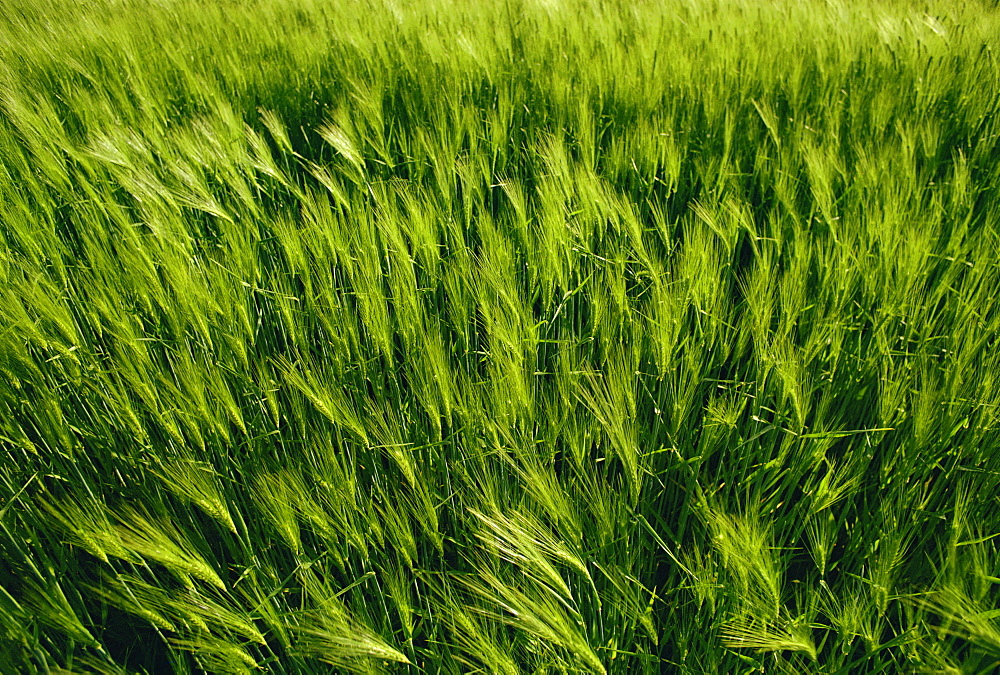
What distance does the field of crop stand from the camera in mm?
713

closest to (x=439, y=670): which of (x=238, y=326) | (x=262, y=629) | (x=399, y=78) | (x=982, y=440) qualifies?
(x=262, y=629)

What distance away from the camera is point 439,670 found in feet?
2.31

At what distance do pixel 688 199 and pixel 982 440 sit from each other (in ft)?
2.80

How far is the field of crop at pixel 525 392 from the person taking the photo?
2.34 ft

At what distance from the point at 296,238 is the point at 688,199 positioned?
97cm

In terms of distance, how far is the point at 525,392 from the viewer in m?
0.81

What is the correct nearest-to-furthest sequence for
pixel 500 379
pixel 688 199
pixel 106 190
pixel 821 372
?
pixel 500 379 → pixel 821 372 → pixel 106 190 → pixel 688 199

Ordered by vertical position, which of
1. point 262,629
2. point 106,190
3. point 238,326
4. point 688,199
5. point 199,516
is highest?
point 106,190

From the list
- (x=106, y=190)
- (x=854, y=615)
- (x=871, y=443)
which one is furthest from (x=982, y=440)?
(x=106, y=190)

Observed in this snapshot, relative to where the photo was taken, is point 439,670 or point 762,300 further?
point 762,300

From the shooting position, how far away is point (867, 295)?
1007 millimetres

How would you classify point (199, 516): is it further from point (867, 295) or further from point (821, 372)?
point (867, 295)

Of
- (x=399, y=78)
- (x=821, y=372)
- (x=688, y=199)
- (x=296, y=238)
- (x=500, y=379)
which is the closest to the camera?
(x=500, y=379)

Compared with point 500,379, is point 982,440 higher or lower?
lower
